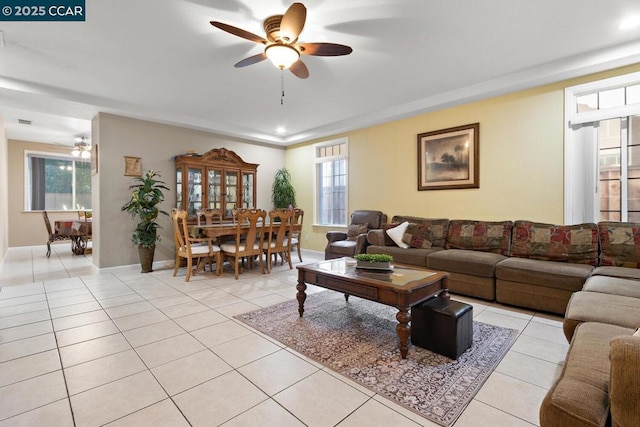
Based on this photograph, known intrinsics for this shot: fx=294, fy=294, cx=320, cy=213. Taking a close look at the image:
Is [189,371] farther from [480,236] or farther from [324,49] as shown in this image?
[480,236]

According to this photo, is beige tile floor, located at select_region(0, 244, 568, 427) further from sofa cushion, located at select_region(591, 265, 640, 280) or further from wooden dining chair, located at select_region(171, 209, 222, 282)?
wooden dining chair, located at select_region(171, 209, 222, 282)

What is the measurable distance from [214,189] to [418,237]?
3.94m

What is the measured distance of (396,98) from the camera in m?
4.57

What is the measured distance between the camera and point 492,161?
4168mm

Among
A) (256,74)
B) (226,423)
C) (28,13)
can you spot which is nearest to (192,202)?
(256,74)

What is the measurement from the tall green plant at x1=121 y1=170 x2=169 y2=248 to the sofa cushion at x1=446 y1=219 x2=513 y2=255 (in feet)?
15.4

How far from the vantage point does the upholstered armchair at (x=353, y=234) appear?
488cm

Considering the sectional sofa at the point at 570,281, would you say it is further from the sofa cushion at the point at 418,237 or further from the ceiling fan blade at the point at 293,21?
the ceiling fan blade at the point at 293,21

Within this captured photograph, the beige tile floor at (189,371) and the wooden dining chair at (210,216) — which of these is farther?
the wooden dining chair at (210,216)

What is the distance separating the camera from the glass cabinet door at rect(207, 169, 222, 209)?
5.74 metres

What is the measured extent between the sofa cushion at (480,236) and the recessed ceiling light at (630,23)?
2187 mm

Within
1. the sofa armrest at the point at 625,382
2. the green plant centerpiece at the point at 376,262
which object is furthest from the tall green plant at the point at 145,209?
the sofa armrest at the point at 625,382

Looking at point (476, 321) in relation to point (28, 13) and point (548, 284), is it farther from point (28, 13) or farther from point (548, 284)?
point (28, 13)

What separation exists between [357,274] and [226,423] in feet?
4.73
